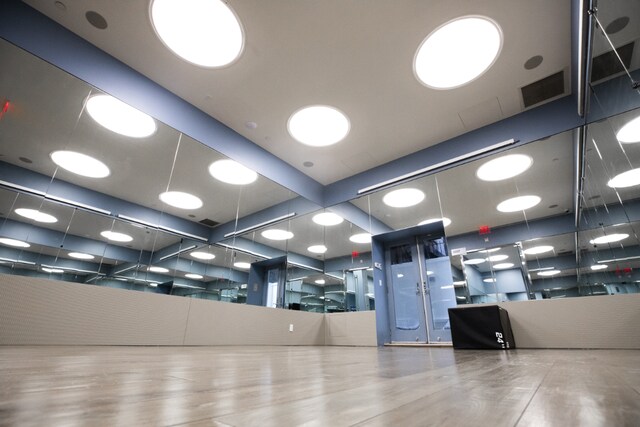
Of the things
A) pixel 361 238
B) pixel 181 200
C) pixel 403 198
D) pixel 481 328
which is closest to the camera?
pixel 481 328

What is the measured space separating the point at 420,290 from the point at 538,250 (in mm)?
2013

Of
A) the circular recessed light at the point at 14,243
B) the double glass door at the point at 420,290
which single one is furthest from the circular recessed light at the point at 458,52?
the circular recessed light at the point at 14,243

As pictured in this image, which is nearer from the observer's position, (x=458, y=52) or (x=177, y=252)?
(x=458, y=52)

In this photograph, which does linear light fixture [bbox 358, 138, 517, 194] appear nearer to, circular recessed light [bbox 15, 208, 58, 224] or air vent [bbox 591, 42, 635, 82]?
air vent [bbox 591, 42, 635, 82]

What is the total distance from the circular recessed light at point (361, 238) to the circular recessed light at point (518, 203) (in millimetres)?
2494

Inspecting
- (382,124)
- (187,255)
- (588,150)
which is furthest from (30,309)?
(588,150)

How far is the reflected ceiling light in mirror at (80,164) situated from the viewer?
320 centimetres

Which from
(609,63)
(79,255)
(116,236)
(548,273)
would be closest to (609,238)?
(548,273)

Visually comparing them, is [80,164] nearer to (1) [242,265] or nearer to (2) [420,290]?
(1) [242,265]

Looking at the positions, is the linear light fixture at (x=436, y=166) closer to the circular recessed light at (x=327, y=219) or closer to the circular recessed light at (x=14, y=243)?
the circular recessed light at (x=327, y=219)

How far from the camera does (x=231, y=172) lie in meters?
4.83

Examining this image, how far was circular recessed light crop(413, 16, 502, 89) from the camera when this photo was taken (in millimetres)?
3211

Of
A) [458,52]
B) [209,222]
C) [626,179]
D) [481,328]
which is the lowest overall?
[481,328]

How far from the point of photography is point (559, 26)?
3.18 m
